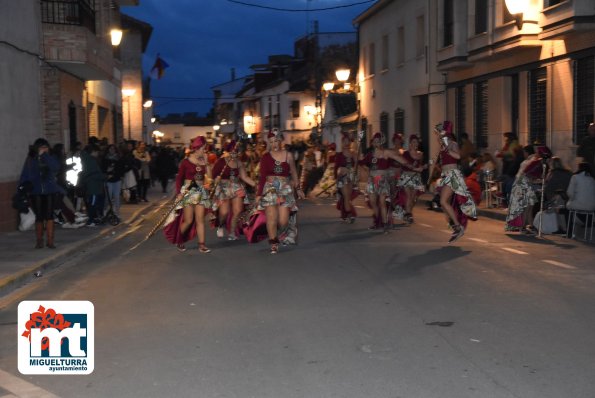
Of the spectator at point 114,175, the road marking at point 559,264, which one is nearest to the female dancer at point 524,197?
the road marking at point 559,264

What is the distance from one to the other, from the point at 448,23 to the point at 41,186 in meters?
18.6

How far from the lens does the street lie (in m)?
5.70

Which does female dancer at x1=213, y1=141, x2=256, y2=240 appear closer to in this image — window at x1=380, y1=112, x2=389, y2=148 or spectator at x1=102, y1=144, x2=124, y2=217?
spectator at x1=102, y1=144, x2=124, y2=217

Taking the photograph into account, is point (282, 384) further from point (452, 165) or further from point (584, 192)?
point (584, 192)

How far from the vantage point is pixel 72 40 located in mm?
21109

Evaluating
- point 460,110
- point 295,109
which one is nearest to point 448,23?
point 460,110

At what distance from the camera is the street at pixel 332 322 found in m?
5.70

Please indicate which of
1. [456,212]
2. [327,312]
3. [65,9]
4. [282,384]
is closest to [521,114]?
[456,212]

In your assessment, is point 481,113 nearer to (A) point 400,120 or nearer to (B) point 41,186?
(A) point 400,120

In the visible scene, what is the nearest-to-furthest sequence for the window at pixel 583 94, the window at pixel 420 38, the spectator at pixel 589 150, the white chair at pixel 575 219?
the white chair at pixel 575 219 < the spectator at pixel 589 150 < the window at pixel 583 94 < the window at pixel 420 38

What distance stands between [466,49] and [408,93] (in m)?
7.00

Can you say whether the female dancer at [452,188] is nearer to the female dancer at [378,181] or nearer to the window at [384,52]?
the female dancer at [378,181]

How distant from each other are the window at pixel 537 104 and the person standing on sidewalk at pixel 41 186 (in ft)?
43.5

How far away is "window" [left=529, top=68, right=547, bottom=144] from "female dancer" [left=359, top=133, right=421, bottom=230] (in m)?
7.44
